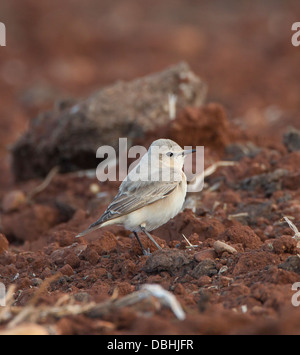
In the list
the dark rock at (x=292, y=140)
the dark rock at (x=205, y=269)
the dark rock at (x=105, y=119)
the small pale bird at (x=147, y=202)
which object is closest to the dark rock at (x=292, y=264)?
the dark rock at (x=205, y=269)

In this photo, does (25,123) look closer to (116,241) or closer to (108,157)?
(108,157)

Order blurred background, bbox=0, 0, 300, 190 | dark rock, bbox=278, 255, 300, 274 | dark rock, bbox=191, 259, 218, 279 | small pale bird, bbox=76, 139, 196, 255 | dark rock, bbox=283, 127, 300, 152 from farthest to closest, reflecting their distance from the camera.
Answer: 1. blurred background, bbox=0, 0, 300, 190
2. dark rock, bbox=283, 127, 300, 152
3. small pale bird, bbox=76, 139, 196, 255
4. dark rock, bbox=191, 259, 218, 279
5. dark rock, bbox=278, 255, 300, 274

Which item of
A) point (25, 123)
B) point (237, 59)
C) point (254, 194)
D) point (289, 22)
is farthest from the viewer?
point (289, 22)

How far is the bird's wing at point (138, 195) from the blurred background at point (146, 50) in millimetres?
8950

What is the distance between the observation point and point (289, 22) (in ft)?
77.6

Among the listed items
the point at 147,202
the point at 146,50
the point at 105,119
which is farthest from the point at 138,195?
the point at 146,50

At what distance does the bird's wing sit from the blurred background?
352 inches

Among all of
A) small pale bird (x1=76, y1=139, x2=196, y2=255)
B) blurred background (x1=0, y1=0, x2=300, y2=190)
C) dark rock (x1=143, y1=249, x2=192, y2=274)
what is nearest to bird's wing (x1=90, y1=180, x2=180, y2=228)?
small pale bird (x1=76, y1=139, x2=196, y2=255)

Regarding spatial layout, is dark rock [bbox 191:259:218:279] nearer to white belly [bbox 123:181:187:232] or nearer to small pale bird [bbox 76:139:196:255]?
small pale bird [bbox 76:139:196:255]

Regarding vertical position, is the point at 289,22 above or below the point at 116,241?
above

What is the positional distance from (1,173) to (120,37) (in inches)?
465

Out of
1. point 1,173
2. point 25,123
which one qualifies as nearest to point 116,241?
point 1,173

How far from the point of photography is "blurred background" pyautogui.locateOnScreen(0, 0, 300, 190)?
18.8m

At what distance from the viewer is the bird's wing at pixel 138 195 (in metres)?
6.87
